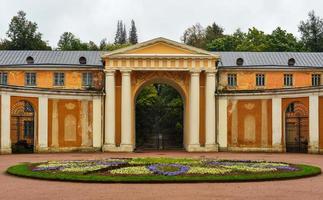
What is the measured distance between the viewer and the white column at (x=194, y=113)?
50094mm

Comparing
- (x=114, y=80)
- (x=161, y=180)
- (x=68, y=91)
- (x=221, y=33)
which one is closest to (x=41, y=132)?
(x=68, y=91)

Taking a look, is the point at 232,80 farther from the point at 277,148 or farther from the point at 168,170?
the point at 168,170

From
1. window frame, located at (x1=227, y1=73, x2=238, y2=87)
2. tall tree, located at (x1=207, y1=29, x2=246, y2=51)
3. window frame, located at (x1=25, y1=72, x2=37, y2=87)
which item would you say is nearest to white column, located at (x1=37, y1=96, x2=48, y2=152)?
window frame, located at (x1=25, y1=72, x2=37, y2=87)

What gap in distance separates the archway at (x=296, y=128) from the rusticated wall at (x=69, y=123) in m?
18.5

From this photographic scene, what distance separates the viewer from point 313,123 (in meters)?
45.5

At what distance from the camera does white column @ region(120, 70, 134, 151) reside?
1957 inches

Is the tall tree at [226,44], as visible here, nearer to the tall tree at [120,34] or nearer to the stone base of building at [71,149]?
the stone base of building at [71,149]

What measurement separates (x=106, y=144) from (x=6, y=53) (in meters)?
18.2

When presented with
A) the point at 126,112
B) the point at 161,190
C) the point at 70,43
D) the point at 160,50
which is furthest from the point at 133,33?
the point at 161,190

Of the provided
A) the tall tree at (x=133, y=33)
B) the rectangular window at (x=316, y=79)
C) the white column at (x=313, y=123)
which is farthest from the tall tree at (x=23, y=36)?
the tall tree at (x=133, y=33)

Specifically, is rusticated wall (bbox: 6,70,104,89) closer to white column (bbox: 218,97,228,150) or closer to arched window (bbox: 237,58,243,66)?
white column (bbox: 218,97,228,150)

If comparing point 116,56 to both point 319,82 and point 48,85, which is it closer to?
point 48,85

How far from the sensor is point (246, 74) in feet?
185

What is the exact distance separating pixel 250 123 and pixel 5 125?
2187cm
